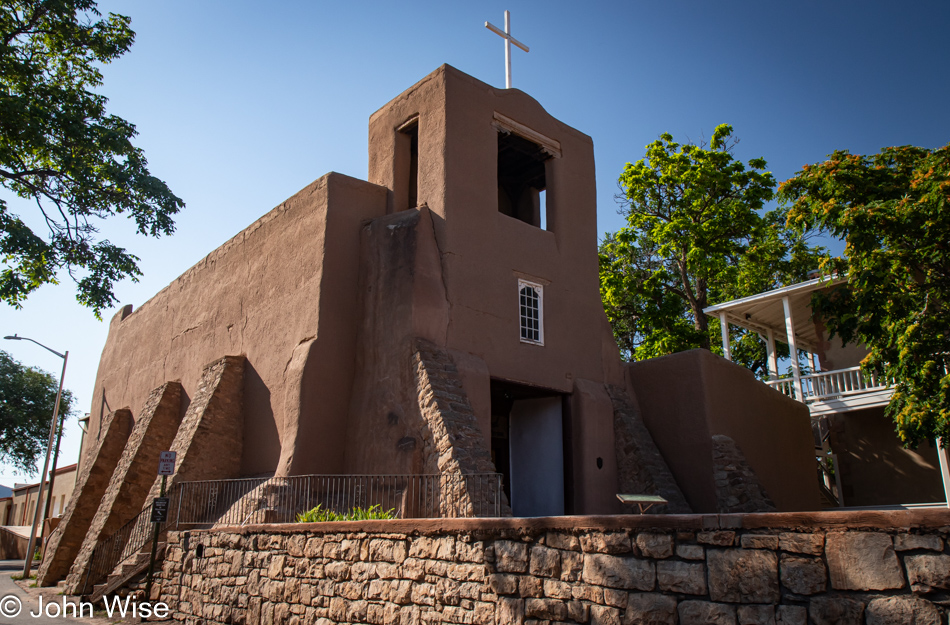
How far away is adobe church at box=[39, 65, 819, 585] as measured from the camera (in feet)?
43.6

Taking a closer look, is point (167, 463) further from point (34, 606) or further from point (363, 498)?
point (34, 606)

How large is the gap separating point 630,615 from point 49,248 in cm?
1291

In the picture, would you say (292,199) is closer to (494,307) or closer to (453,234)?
(453,234)

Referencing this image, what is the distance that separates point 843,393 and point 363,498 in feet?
41.9

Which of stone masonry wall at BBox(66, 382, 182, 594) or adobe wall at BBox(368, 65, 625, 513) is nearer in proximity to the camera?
adobe wall at BBox(368, 65, 625, 513)

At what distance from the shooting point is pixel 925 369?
1317 centimetres

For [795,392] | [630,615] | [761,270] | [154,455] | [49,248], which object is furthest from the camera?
[761,270]

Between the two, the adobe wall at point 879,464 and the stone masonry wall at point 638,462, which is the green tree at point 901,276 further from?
the adobe wall at point 879,464

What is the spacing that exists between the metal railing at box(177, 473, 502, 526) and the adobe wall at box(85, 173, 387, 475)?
2.16 feet

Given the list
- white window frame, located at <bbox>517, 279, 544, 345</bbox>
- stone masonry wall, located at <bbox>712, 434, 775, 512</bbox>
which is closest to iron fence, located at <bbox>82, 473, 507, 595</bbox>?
white window frame, located at <bbox>517, 279, 544, 345</bbox>

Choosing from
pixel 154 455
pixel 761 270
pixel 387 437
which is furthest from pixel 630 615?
pixel 761 270

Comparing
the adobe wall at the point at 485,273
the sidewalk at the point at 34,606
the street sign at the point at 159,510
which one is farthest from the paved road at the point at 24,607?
the adobe wall at the point at 485,273

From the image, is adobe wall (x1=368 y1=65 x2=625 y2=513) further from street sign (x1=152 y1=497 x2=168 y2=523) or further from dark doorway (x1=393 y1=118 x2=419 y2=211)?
street sign (x1=152 y1=497 x2=168 y2=523)

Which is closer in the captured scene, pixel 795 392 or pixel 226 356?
pixel 226 356
